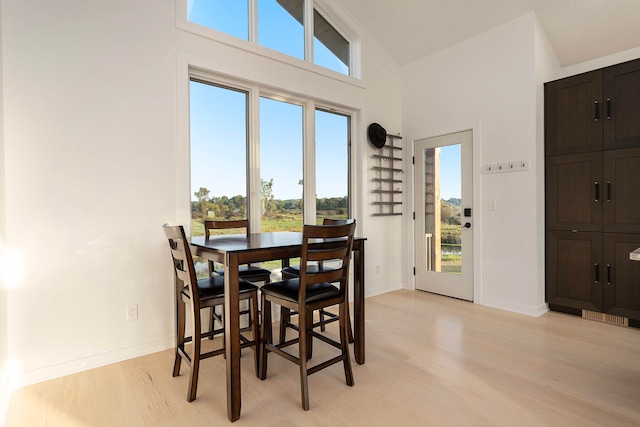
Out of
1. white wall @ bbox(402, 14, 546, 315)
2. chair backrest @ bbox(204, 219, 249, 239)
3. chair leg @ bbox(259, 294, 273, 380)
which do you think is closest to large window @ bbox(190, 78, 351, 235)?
chair backrest @ bbox(204, 219, 249, 239)

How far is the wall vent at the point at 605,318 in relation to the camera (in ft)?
10.4

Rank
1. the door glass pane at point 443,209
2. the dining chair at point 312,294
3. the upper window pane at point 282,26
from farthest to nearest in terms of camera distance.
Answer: the door glass pane at point 443,209 → the upper window pane at point 282,26 → the dining chair at point 312,294

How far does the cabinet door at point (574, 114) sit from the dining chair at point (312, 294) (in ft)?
9.13

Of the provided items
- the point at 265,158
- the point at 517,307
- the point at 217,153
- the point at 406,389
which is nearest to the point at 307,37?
the point at 265,158

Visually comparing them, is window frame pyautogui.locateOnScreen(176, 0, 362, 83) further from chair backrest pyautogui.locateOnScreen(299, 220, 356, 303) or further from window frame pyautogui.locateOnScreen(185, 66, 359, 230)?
chair backrest pyautogui.locateOnScreen(299, 220, 356, 303)

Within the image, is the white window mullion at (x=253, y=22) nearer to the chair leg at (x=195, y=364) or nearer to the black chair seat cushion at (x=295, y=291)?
the black chair seat cushion at (x=295, y=291)

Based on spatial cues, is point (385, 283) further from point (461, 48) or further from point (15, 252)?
point (15, 252)

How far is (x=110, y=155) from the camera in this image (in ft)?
8.12

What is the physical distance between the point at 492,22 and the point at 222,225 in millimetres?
3551

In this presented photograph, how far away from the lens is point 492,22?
12.0 feet

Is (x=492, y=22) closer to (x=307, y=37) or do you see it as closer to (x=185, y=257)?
(x=307, y=37)

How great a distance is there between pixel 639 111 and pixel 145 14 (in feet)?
14.1

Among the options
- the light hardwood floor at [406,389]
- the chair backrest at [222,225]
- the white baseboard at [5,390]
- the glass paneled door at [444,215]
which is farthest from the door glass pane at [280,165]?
the white baseboard at [5,390]

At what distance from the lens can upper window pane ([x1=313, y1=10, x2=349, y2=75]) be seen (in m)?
3.89
